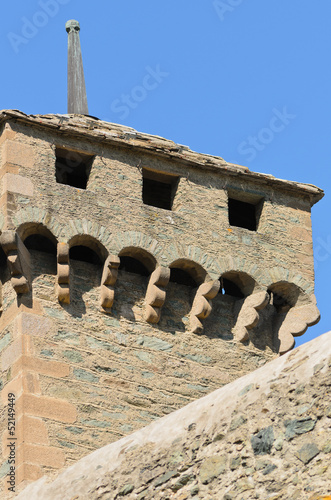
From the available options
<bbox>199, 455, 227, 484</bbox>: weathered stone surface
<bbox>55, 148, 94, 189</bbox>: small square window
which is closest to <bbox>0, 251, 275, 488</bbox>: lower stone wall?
<bbox>55, 148, 94, 189</bbox>: small square window

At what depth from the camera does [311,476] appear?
7.19m

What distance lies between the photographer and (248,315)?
13.0m

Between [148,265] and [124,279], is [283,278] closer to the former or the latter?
[148,265]

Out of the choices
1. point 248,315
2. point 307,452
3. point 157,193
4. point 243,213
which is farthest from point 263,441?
point 243,213

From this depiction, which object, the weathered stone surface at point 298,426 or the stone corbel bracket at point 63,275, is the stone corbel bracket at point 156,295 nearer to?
the stone corbel bracket at point 63,275

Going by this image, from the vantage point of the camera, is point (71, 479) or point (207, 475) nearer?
point (207, 475)

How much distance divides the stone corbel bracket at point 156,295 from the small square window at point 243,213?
176 centimetres

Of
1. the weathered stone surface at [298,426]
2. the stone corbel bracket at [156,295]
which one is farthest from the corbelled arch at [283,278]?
the weathered stone surface at [298,426]

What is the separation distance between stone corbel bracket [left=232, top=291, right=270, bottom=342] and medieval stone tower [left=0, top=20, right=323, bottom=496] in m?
0.01

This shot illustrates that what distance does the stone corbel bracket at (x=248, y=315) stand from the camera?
1296cm

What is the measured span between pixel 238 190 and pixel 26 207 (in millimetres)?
2671

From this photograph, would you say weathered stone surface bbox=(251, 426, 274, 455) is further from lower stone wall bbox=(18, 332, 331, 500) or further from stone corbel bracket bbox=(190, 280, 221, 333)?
stone corbel bracket bbox=(190, 280, 221, 333)

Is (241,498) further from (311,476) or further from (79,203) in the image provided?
(79,203)

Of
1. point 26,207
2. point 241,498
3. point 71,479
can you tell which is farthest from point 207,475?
point 26,207
